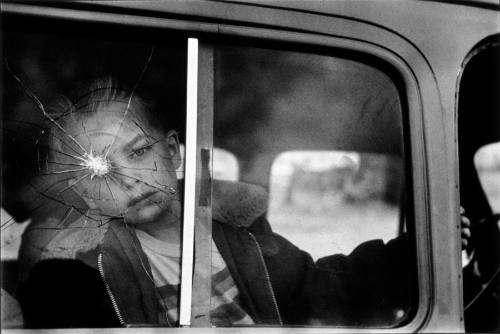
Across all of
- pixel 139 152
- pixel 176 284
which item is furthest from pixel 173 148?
pixel 176 284

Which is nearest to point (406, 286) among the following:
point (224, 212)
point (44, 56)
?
point (224, 212)

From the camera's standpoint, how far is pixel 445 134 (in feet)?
6.15

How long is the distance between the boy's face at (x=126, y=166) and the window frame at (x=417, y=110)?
22 cm

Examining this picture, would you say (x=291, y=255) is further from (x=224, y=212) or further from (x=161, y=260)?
(x=161, y=260)

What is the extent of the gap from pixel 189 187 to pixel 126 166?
0.21 m

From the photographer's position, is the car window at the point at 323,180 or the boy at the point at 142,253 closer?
the boy at the point at 142,253

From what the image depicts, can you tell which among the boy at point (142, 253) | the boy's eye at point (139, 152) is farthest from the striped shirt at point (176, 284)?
the boy's eye at point (139, 152)

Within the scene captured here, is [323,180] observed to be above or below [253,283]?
above

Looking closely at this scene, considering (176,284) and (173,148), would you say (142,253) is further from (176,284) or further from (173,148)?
(173,148)

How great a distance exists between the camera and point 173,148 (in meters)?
1.81

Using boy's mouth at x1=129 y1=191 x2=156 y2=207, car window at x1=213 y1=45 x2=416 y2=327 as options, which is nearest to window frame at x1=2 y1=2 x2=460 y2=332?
car window at x1=213 y1=45 x2=416 y2=327

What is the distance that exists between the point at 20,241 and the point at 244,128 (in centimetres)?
73

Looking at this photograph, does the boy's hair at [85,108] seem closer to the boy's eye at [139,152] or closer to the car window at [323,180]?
the boy's eye at [139,152]

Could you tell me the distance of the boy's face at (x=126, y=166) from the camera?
1807 mm
